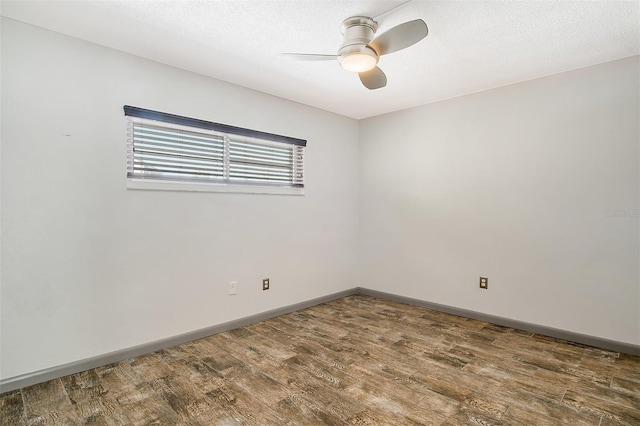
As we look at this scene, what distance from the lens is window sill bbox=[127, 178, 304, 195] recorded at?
2586 mm

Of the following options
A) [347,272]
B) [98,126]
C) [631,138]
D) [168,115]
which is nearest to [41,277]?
[98,126]

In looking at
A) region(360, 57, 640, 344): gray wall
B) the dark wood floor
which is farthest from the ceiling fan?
the dark wood floor

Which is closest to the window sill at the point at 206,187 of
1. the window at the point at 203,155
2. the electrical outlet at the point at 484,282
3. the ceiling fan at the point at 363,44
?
the window at the point at 203,155

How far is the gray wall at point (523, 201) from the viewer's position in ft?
8.70

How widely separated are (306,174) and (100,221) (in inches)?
83.0

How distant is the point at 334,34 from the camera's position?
225cm

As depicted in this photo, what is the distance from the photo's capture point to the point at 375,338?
9.55 feet

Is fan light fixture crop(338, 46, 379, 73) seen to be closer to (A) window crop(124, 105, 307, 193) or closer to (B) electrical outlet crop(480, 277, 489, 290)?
(A) window crop(124, 105, 307, 193)

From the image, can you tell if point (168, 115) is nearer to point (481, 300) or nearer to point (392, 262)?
point (392, 262)

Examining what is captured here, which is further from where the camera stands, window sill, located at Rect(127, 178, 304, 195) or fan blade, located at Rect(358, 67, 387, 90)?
window sill, located at Rect(127, 178, 304, 195)

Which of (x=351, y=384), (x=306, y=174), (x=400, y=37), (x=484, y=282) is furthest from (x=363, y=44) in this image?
(x=484, y=282)

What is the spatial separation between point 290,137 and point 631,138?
3.00 meters

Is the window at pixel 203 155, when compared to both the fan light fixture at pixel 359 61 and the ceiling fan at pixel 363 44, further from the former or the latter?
the fan light fixture at pixel 359 61

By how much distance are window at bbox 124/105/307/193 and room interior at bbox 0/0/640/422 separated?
0.11 meters
